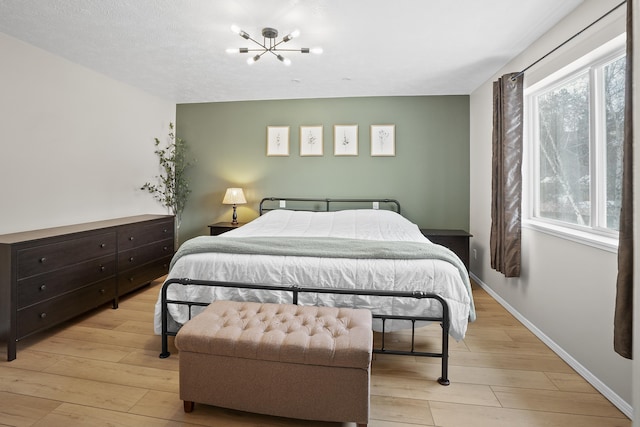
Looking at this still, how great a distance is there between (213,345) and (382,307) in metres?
1.11

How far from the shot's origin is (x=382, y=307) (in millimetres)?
2139

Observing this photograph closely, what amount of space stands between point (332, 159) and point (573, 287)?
3116 mm

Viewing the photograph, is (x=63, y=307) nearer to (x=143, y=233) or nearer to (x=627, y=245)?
(x=143, y=233)

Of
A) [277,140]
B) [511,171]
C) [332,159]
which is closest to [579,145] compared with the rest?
[511,171]

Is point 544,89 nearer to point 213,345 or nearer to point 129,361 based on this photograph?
point 213,345

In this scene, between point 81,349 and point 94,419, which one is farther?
point 81,349

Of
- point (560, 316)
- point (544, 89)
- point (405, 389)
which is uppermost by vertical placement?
point (544, 89)

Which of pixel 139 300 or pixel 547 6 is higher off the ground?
pixel 547 6

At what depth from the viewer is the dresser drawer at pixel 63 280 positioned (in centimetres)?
234

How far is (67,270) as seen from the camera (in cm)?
266

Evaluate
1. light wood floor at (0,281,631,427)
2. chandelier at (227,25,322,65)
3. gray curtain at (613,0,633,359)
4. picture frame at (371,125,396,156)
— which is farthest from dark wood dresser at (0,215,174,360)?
gray curtain at (613,0,633,359)

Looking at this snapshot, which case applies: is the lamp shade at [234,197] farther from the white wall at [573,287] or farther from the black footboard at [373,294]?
the white wall at [573,287]

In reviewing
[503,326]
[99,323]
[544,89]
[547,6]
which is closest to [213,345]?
[99,323]

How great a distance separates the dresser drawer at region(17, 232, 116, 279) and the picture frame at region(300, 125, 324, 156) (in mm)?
2611
